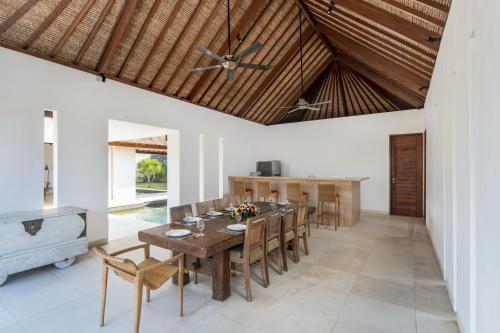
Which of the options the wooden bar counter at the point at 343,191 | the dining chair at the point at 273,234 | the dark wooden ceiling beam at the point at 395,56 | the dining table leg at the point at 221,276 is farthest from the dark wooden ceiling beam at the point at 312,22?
the dining table leg at the point at 221,276

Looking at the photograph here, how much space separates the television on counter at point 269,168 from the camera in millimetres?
8904

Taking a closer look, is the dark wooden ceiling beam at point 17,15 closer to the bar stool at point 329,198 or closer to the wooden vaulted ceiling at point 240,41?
the wooden vaulted ceiling at point 240,41

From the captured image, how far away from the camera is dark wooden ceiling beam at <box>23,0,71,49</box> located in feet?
11.7

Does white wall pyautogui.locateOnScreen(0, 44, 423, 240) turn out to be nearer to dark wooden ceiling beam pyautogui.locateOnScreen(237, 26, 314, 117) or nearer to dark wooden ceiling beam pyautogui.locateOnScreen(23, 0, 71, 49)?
dark wooden ceiling beam pyautogui.locateOnScreen(23, 0, 71, 49)

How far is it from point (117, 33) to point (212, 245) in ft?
13.2

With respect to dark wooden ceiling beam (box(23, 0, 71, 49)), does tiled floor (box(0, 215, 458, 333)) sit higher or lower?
lower

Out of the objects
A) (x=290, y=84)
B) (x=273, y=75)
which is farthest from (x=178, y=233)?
(x=290, y=84)

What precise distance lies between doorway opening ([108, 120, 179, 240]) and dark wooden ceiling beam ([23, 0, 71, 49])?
5.85ft

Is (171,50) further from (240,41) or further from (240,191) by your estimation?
(240,191)

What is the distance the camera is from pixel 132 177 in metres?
10.4

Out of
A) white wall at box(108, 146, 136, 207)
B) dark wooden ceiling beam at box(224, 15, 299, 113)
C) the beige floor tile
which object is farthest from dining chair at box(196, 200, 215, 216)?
white wall at box(108, 146, 136, 207)

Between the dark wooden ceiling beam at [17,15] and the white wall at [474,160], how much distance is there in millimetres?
4995

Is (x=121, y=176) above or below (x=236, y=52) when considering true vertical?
below

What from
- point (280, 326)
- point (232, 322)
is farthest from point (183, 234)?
point (280, 326)
